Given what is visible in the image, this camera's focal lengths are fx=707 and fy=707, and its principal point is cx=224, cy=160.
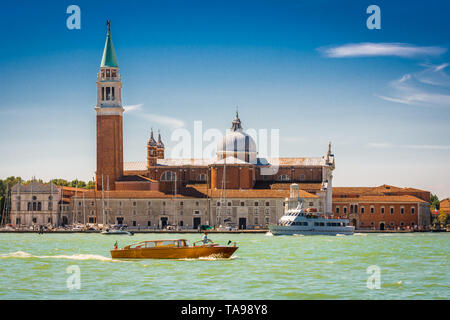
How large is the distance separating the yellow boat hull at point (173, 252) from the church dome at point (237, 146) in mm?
55777

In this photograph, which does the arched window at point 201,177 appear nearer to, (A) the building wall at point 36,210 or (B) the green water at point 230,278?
(A) the building wall at point 36,210

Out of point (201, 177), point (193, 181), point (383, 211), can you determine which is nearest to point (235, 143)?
point (201, 177)

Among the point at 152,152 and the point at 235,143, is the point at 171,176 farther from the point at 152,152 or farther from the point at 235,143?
the point at 235,143

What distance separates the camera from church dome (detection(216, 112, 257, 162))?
287 ft

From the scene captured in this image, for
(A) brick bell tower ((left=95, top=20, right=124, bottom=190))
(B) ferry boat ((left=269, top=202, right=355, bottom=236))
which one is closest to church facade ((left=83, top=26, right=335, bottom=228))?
(A) brick bell tower ((left=95, top=20, right=124, bottom=190))

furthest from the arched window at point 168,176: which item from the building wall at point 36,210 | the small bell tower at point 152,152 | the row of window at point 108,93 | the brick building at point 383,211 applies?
the brick building at point 383,211

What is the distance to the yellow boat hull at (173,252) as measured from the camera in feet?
103

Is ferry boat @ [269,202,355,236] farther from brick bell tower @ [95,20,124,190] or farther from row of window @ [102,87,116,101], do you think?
row of window @ [102,87,116,101]

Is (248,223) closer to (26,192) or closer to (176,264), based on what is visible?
(26,192)

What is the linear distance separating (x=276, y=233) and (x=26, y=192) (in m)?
35.4

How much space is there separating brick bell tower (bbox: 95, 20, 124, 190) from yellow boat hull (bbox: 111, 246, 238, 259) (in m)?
53.1

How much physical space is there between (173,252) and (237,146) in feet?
186
